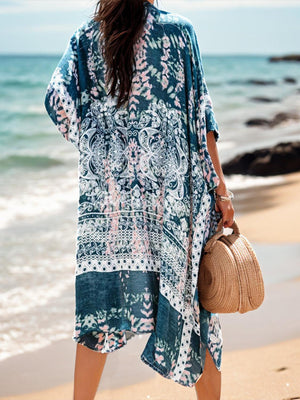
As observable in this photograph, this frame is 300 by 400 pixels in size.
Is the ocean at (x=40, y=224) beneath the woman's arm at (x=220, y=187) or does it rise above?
beneath

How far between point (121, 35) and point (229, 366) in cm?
177

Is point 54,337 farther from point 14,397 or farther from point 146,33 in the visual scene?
point 146,33

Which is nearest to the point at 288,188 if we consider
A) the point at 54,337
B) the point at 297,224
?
the point at 297,224

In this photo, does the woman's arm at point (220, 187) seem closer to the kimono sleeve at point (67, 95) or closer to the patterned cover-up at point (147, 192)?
the patterned cover-up at point (147, 192)

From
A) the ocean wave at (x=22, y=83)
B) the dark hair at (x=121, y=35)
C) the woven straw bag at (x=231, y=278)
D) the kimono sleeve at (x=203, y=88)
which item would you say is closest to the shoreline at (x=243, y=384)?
the woven straw bag at (x=231, y=278)

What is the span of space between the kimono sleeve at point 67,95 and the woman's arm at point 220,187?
50 centimetres

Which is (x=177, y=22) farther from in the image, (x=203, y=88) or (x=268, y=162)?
(x=268, y=162)

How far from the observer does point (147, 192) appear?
2461 millimetres

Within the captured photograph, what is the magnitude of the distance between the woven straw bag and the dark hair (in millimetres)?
664

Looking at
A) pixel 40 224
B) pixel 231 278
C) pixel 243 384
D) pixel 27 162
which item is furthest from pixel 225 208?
pixel 27 162

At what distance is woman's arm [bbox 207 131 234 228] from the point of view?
249 cm

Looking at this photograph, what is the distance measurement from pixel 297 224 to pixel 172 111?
398 centimetres

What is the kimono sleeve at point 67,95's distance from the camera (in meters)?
2.47

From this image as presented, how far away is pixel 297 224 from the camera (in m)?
6.19
